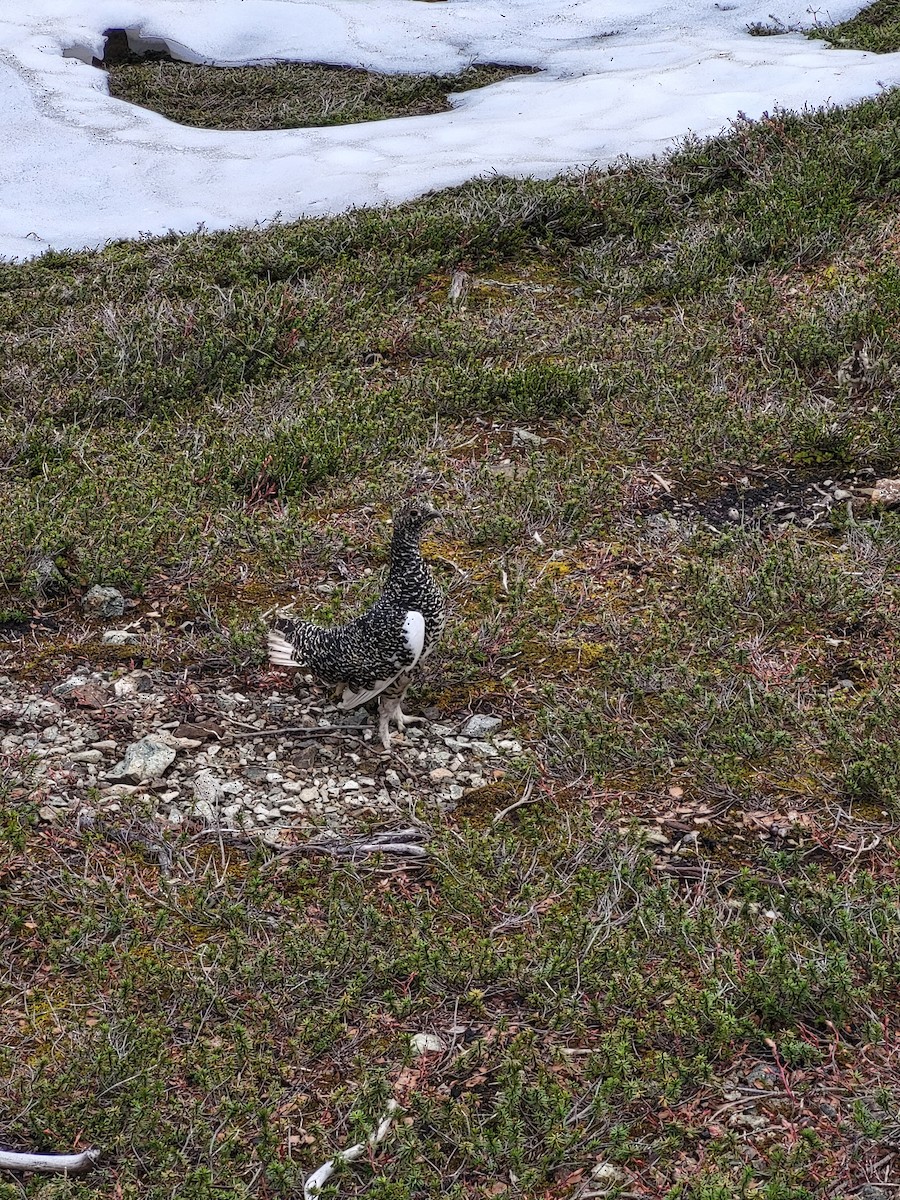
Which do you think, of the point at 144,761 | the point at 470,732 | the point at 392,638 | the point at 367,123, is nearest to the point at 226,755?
the point at 144,761

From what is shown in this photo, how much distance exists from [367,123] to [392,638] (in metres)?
9.51

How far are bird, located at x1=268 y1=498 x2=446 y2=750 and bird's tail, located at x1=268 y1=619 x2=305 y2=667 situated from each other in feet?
0.25

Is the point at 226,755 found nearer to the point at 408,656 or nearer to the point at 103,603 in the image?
the point at 408,656

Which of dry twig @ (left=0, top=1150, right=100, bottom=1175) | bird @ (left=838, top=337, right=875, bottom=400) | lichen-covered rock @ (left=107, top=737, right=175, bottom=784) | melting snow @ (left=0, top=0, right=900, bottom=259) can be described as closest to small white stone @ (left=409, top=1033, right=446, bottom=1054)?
dry twig @ (left=0, top=1150, right=100, bottom=1175)

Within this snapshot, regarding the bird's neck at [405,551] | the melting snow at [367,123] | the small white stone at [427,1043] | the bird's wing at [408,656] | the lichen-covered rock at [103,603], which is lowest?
the small white stone at [427,1043]

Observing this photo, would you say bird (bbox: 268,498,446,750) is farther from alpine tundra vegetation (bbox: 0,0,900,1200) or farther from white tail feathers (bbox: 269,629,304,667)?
alpine tundra vegetation (bbox: 0,0,900,1200)

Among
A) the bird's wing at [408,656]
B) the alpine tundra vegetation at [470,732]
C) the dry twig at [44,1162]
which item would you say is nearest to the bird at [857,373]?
the alpine tundra vegetation at [470,732]

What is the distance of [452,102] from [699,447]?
8.27 meters

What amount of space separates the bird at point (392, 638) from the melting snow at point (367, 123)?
684cm

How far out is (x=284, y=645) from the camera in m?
5.35

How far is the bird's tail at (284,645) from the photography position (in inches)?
208

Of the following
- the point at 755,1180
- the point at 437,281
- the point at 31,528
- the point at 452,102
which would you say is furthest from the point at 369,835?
the point at 452,102

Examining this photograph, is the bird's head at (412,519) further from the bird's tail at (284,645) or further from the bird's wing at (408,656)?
the bird's tail at (284,645)

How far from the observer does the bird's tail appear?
5.28 m
